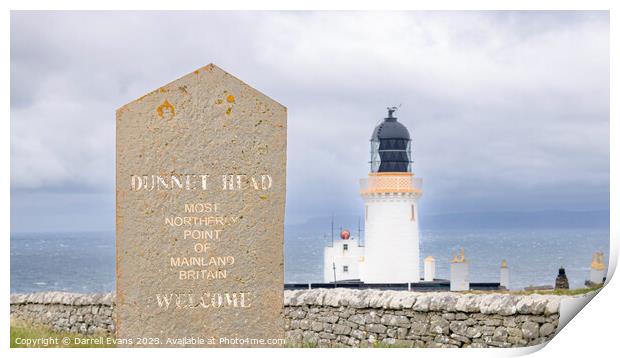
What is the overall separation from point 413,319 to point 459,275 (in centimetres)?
2291

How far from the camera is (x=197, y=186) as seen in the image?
9.77m

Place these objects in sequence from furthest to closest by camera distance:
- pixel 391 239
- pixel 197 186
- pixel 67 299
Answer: pixel 391 239
pixel 67 299
pixel 197 186

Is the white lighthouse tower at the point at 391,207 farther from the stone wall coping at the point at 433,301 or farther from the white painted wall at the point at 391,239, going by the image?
the stone wall coping at the point at 433,301

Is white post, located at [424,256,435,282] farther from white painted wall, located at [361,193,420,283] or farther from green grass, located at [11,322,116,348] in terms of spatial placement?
green grass, located at [11,322,116,348]

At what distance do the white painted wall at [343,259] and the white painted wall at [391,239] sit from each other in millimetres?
661

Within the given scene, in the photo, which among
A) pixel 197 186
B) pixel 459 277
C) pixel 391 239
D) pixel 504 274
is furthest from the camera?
pixel 504 274

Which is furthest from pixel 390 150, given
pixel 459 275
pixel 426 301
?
pixel 426 301

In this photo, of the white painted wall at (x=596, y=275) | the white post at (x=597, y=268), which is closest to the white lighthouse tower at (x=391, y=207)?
the white post at (x=597, y=268)

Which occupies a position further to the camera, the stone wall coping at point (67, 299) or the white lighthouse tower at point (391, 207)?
the white lighthouse tower at point (391, 207)

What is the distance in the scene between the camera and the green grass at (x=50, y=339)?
40.4 ft

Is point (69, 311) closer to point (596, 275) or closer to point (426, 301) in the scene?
point (426, 301)

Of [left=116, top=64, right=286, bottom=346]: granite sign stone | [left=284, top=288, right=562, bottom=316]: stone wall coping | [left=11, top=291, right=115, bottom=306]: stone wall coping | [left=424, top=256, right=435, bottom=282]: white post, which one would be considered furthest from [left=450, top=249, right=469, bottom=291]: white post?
[left=116, top=64, right=286, bottom=346]: granite sign stone

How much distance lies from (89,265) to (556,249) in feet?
166

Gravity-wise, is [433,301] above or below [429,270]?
above
